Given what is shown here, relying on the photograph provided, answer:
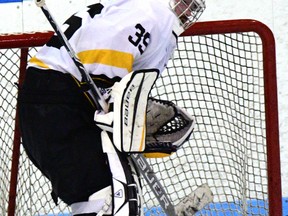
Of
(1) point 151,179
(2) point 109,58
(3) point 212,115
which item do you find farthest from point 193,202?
(2) point 109,58

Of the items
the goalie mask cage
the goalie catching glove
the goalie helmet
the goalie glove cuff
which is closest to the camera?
the goalie catching glove

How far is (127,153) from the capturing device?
1.89 m

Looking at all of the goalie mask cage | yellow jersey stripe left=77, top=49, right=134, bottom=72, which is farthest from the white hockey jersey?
the goalie mask cage

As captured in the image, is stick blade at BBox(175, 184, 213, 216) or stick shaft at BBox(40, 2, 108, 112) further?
stick blade at BBox(175, 184, 213, 216)

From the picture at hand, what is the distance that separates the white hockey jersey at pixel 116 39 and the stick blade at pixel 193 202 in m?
0.38

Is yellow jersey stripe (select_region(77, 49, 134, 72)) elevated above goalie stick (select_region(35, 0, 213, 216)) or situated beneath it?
elevated above

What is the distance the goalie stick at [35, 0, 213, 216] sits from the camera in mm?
1851

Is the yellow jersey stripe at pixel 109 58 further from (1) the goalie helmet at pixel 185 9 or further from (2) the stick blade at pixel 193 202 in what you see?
(2) the stick blade at pixel 193 202

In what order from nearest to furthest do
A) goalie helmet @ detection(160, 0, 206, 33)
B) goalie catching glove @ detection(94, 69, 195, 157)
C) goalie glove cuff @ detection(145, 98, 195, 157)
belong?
goalie catching glove @ detection(94, 69, 195, 157) → goalie helmet @ detection(160, 0, 206, 33) → goalie glove cuff @ detection(145, 98, 195, 157)

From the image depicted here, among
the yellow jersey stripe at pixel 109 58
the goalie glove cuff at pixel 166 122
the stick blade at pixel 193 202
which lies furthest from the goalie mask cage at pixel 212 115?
the yellow jersey stripe at pixel 109 58

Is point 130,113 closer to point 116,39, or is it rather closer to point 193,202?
point 116,39

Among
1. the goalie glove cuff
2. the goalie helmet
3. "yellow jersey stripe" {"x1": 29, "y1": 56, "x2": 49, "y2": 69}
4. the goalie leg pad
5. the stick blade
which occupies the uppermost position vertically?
the goalie helmet

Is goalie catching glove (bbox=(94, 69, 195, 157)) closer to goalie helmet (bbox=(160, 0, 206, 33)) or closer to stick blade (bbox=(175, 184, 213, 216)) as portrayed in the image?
goalie helmet (bbox=(160, 0, 206, 33))

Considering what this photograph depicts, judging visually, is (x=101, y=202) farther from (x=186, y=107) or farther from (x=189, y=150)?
(x=189, y=150)
